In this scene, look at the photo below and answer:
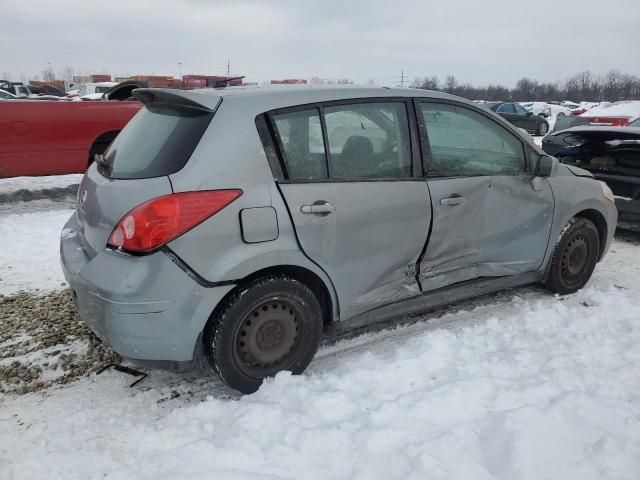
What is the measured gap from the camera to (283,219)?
9.35 feet

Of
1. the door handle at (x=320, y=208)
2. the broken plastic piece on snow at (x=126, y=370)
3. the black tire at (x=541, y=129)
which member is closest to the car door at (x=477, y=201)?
the door handle at (x=320, y=208)

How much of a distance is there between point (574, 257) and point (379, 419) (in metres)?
2.64

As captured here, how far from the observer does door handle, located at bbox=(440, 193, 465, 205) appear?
3457 mm

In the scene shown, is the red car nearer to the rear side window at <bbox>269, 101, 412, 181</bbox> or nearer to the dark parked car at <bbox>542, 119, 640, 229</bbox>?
the rear side window at <bbox>269, 101, 412, 181</bbox>

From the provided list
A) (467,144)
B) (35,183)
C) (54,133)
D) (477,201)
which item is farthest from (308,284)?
(35,183)

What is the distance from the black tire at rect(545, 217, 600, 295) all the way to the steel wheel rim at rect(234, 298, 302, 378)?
240 cm

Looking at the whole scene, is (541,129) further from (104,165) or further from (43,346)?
(43,346)

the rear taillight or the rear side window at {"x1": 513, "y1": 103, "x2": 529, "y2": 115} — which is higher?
the rear side window at {"x1": 513, "y1": 103, "x2": 529, "y2": 115}

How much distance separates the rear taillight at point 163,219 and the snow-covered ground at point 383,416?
3.06ft

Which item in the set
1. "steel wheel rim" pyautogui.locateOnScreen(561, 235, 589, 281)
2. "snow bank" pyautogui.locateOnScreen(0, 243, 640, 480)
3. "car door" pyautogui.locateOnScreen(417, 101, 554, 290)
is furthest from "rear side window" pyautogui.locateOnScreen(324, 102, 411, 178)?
"steel wheel rim" pyautogui.locateOnScreen(561, 235, 589, 281)

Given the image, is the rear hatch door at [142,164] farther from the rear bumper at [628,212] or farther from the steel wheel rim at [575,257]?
the rear bumper at [628,212]

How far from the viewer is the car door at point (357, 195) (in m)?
2.97

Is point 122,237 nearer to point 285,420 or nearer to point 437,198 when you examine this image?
point 285,420

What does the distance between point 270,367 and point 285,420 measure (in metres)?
0.40
